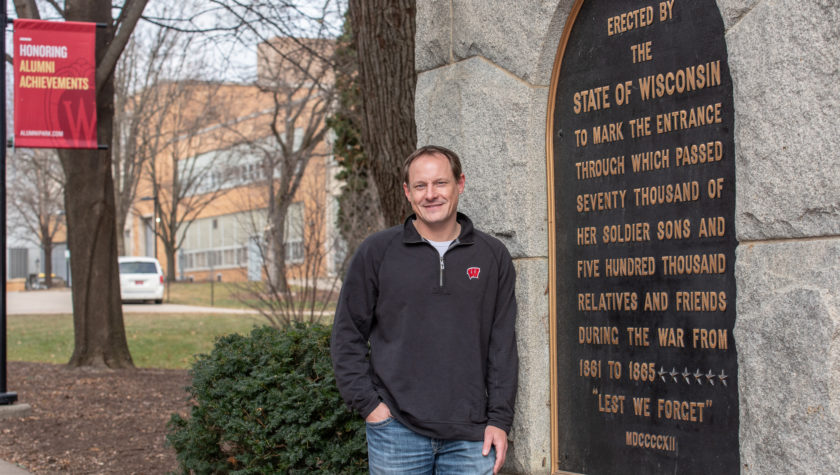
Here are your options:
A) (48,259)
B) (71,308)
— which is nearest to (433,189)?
(71,308)

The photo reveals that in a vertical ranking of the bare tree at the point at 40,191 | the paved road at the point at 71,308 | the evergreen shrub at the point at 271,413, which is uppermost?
the bare tree at the point at 40,191

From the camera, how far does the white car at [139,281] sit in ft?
104

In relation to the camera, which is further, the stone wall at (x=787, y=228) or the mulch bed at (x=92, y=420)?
the mulch bed at (x=92, y=420)

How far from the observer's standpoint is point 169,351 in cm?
1697

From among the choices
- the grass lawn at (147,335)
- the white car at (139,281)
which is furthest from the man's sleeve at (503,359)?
the white car at (139,281)

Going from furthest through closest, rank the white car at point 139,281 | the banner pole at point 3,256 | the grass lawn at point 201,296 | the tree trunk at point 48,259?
1. the tree trunk at point 48,259
2. the white car at point 139,281
3. the grass lawn at point 201,296
4. the banner pole at point 3,256

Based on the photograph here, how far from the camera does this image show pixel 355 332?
3.52 metres

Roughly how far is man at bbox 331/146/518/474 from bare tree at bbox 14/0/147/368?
1004 centimetres

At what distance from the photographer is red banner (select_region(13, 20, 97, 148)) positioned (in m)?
10.2

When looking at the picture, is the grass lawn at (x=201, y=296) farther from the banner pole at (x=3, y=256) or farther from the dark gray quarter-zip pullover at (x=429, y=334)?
the dark gray quarter-zip pullover at (x=429, y=334)

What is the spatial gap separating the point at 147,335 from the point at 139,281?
13.1 m

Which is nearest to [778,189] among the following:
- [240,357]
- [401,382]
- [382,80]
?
[401,382]

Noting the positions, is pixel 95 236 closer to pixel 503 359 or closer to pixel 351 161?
pixel 351 161

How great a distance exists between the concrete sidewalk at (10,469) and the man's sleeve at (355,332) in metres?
4.55
